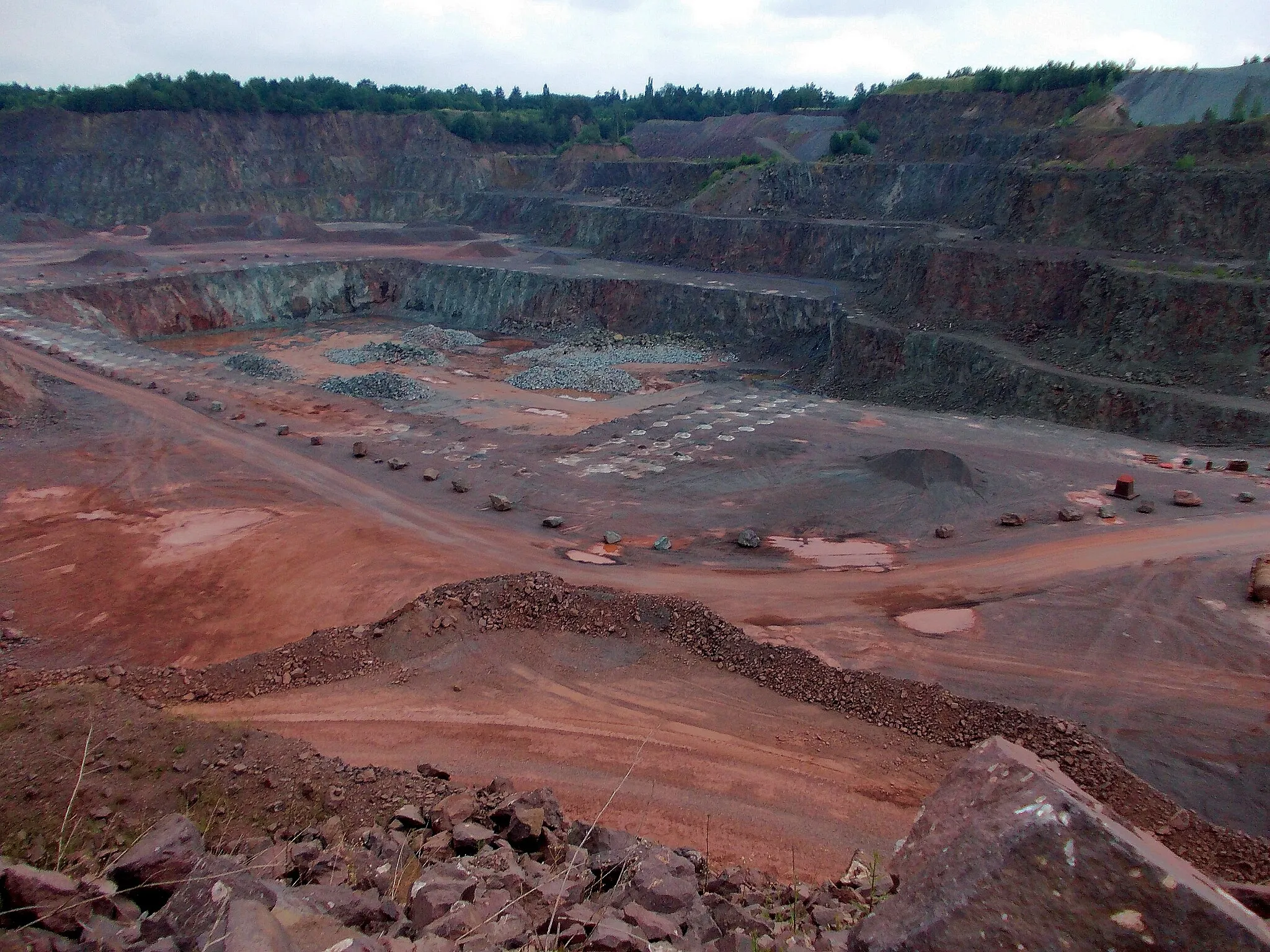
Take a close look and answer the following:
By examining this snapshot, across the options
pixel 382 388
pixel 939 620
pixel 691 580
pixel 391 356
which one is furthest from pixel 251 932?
pixel 391 356

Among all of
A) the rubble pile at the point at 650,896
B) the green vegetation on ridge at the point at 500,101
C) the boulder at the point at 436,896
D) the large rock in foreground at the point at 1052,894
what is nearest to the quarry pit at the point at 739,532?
the rubble pile at the point at 650,896

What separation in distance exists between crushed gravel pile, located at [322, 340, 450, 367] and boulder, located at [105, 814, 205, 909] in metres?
34.1

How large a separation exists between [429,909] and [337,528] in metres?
13.6

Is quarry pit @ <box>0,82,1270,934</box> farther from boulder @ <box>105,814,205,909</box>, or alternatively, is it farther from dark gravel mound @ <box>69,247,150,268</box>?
dark gravel mound @ <box>69,247,150,268</box>

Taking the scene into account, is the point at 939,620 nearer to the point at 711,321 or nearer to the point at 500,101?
the point at 711,321

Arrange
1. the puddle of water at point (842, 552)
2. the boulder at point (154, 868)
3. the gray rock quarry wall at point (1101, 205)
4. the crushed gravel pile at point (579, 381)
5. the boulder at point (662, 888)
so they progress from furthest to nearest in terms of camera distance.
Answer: the crushed gravel pile at point (579, 381) → the gray rock quarry wall at point (1101, 205) → the puddle of water at point (842, 552) → the boulder at point (662, 888) → the boulder at point (154, 868)

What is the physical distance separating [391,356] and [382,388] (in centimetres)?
788

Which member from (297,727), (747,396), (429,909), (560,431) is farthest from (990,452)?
(429,909)

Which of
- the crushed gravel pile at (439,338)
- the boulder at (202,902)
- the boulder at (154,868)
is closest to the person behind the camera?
the boulder at (202,902)

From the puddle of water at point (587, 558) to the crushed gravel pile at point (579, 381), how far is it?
703 inches

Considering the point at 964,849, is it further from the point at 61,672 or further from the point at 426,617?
the point at 61,672

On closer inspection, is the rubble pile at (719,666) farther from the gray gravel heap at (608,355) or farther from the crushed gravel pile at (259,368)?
the gray gravel heap at (608,355)

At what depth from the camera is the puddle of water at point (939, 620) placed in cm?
1347

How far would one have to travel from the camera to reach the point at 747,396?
29875 mm
